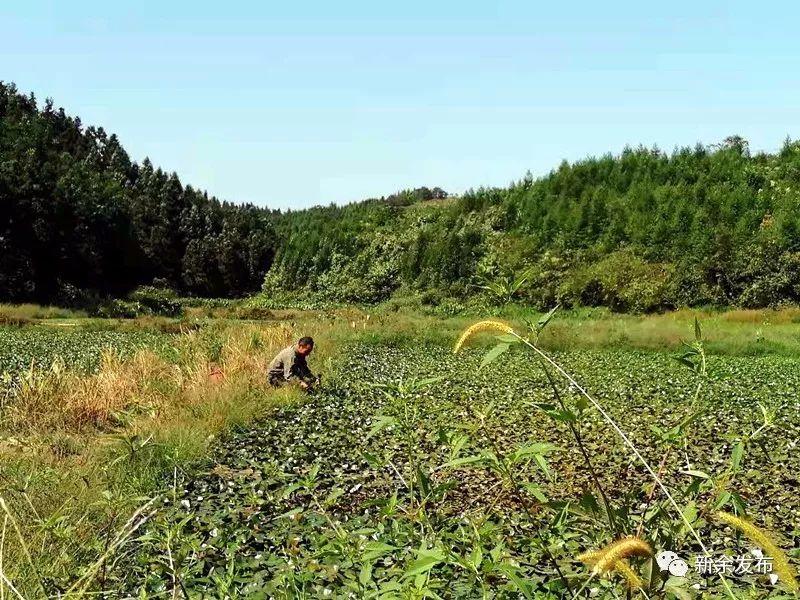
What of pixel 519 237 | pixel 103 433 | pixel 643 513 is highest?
pixel 519 237

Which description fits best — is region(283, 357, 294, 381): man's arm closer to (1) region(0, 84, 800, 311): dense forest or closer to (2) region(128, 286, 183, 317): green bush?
(1) region(0, 84, 800, 311): dense forest

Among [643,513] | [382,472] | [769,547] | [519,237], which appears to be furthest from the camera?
[519,237]

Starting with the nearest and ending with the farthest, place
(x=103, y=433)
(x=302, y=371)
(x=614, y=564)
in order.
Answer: (x=614, y=564) < (x=103, y=433) < (x=302, y=371)

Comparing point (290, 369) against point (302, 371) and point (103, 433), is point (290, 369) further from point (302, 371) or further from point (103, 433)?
point (103, 433)

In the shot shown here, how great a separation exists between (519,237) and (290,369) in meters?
23.5

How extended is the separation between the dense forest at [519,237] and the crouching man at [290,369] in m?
8.50

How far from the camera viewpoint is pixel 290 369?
926 cm

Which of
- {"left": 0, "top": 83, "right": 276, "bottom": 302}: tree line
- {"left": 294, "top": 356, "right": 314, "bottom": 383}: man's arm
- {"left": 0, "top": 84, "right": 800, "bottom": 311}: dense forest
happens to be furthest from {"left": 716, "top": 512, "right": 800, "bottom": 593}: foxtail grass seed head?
{"left": 0, "top": 83, "right": 276, "bottom": 302}: tree line

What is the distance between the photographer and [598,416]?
8.31 metres

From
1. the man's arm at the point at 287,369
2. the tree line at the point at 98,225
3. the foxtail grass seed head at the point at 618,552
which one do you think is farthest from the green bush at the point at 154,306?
the foxtail grass seed head at the point at 618,552

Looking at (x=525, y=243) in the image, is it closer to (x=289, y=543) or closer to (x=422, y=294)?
(x=422, y=294)

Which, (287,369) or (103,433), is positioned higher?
(287,369)

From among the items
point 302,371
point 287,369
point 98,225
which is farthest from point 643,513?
point 98,225

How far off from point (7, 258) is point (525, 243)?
2229 cm
